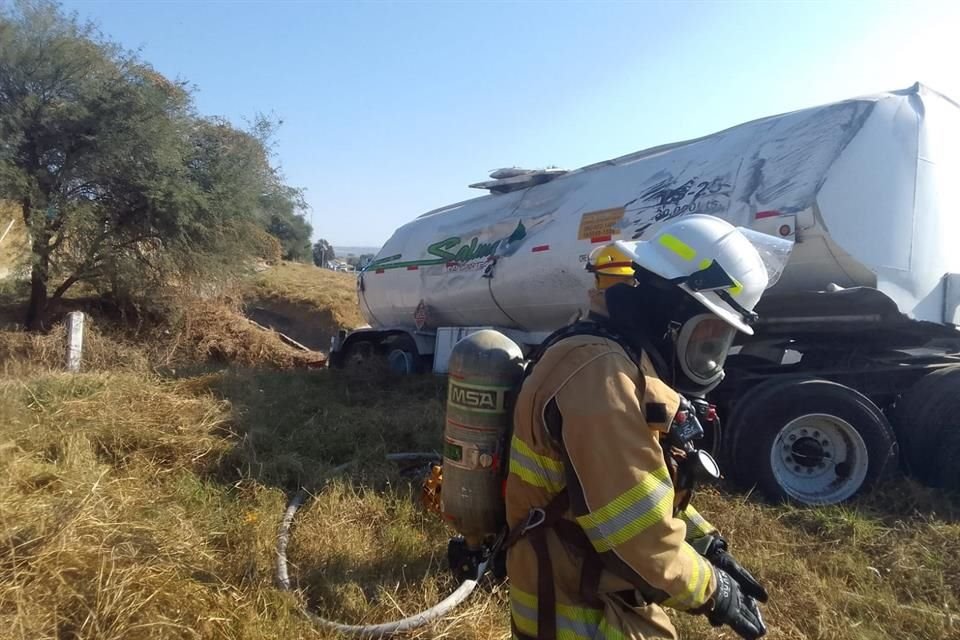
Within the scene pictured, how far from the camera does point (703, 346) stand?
2158mm

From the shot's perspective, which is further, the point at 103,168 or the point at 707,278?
the point at 103,168

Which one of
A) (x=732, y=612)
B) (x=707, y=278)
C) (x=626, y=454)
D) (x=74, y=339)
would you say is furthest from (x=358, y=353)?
(x=626, y=454)

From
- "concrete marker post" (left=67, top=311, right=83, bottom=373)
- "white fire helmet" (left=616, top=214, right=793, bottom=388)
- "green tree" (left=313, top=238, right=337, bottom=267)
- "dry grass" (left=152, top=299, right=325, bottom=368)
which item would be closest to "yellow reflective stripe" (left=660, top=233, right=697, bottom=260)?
"white fire helmet" (left=616, top=214, right=793, bottom=388)

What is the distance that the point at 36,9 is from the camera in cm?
1160

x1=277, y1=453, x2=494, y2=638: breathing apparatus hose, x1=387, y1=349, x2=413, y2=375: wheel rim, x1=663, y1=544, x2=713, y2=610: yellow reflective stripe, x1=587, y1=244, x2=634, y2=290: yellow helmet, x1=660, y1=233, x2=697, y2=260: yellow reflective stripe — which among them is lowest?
x1=277, y1=453, x2=494, y2=638: breathing apparatus hose

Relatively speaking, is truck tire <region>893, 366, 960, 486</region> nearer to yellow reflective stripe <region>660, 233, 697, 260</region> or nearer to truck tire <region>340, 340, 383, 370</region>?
yellow reflective stripe <region>660, 233, 697, 260</region>

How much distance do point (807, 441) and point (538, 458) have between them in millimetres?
3916

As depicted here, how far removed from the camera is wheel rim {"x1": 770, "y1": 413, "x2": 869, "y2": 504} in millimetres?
4988

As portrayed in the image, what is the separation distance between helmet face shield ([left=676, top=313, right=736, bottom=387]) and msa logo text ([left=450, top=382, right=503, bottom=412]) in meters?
0.57

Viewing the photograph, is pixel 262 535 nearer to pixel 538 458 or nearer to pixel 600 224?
pixel 538 458

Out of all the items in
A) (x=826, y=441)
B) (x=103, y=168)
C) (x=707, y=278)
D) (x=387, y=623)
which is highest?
(x=103, y=168)

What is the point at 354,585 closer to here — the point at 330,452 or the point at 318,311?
the point at 330,452

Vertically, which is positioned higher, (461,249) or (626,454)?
(461,249)

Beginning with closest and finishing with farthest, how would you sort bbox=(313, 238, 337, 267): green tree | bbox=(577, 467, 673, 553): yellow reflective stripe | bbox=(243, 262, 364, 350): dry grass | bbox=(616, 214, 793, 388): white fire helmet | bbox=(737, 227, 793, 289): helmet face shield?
bbox=(577, 467, 673, 553): yellow reflective stripe, bbox=(616, 214, 793, 388): white fire helmet, bbox=(737, 227, 793, 289): helmet face shield, bbox=(243, 262, 364, 350): dry grass, bbox=(313, 238, 337, 267): green tree
